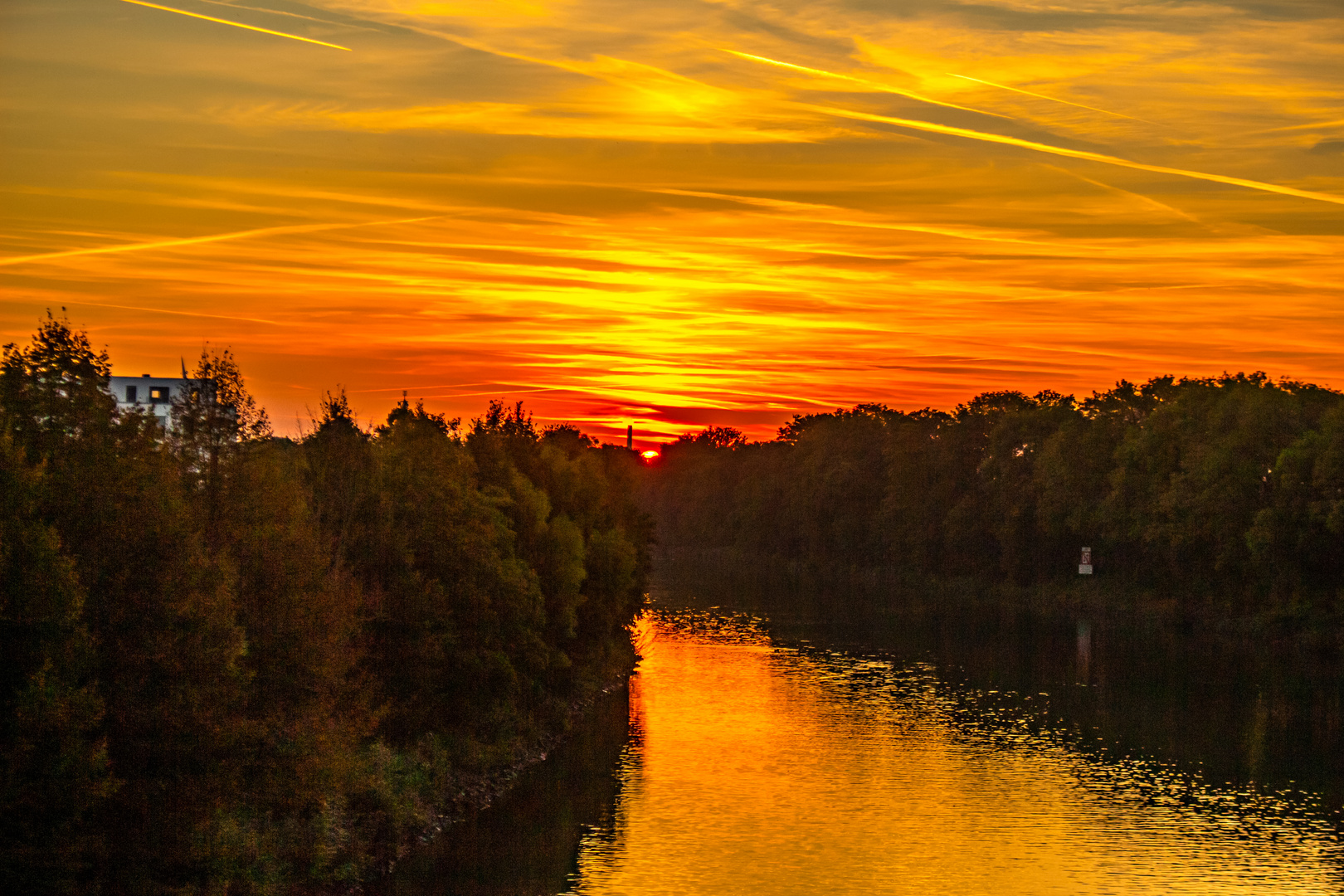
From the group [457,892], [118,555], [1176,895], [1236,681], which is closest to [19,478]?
[118,555]

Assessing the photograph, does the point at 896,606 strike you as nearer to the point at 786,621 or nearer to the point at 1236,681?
the point at 786,621

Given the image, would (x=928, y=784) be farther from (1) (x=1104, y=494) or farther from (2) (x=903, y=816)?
(1) (x=1104, y=494)

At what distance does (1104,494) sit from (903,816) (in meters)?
79.2

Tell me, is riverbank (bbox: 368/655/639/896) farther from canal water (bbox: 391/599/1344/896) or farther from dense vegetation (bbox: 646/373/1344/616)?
dense vegetation (bbox: 646/373/1344/616)

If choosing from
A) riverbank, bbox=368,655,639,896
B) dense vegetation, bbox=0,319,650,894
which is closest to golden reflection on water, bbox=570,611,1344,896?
riverbank, bbox=368,655,639,896

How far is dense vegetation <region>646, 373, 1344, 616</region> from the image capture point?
96000 millimetres

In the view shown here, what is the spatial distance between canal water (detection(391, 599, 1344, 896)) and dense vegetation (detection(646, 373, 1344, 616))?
38.5 feet

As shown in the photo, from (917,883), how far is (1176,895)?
24.5ft

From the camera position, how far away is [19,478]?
26.8m

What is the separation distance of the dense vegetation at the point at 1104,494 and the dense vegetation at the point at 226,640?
63.4 metres

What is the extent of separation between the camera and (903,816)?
49.5 m

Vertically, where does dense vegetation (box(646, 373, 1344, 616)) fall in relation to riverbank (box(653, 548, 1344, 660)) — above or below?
above

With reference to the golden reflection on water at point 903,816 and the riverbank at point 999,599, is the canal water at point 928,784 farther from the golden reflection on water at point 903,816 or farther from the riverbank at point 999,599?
the riverbank at point 999,599

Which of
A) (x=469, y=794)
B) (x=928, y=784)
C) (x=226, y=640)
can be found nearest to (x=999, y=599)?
(x=928, y=784)
